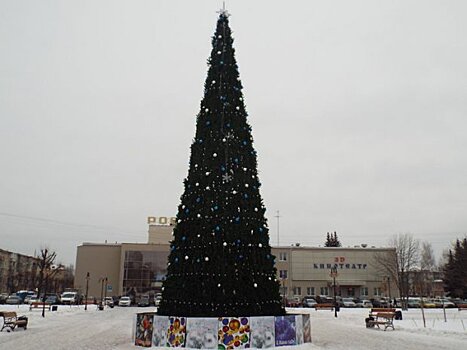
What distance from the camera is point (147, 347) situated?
1308cm

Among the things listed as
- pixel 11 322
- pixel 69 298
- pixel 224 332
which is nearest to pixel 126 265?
pixel 69 298

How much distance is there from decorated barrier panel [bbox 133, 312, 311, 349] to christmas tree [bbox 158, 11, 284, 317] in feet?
2.07

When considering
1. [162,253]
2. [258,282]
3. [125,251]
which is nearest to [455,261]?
[162,253]

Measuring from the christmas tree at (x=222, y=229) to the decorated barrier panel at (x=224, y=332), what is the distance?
2.07 ft

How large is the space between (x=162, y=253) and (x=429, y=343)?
59.5 metres

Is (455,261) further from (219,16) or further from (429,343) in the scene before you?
(219,16)

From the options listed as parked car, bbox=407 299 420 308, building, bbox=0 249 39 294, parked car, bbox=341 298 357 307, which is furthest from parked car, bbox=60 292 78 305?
parked car, bbox=407 299 420 308

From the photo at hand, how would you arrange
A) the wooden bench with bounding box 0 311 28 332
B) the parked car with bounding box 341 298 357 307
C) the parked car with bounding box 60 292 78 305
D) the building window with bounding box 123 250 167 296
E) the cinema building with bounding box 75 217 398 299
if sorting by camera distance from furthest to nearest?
the cinema building with bounding box 75 217 398 299 → the building window with bounding box 123 250 167 296 → the parked car with bounding box 60 292 78 305 → the parked car with bounding box 341 298 357 307 → the wooden bench with bounding box 0 311 28 332

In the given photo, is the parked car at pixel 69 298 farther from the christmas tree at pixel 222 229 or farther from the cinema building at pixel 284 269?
the christmas tree at pixel 222 229

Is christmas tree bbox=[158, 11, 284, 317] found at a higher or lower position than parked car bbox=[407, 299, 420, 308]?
higher

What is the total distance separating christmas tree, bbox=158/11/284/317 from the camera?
13156 mm

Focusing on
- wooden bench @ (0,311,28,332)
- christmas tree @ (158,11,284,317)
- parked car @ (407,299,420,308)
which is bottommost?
parked car @ (407,299,420,308)

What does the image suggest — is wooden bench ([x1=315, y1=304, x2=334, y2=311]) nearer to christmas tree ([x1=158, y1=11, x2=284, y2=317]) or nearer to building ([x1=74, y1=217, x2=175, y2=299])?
building ([x1=74, y1=217, x2=175, y2=299])

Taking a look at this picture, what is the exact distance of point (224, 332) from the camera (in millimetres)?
12148
